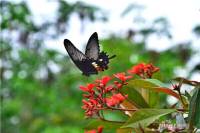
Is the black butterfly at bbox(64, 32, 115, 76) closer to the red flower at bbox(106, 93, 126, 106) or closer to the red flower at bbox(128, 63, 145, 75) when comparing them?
the red flower at bbox(106, 93, 126, 106)

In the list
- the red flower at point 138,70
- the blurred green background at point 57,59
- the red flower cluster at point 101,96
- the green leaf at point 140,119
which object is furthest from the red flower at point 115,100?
the blurred green background at point 57,59

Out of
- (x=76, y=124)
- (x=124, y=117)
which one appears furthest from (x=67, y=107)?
(x=124, y=117)

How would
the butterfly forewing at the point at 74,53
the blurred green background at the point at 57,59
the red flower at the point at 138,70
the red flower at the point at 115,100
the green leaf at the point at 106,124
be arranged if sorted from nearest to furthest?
the butterfly forewing at the point at 74,53 < the red flower at the point at 115,100 < the green leaf at the point at 106,124 < the red flower at the point at 138,70 < the blurred green background at the point at 57,59

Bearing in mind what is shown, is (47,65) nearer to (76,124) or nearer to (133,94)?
(76,124)

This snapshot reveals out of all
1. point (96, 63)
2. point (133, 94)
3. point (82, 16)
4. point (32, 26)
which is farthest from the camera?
point (32, 26)

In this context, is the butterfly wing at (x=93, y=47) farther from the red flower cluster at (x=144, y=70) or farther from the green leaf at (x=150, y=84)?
the red flower cluster at (x=144, y=70)

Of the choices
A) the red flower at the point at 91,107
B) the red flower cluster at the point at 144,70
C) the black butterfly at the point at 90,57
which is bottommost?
the red flower at the point at 91,107
